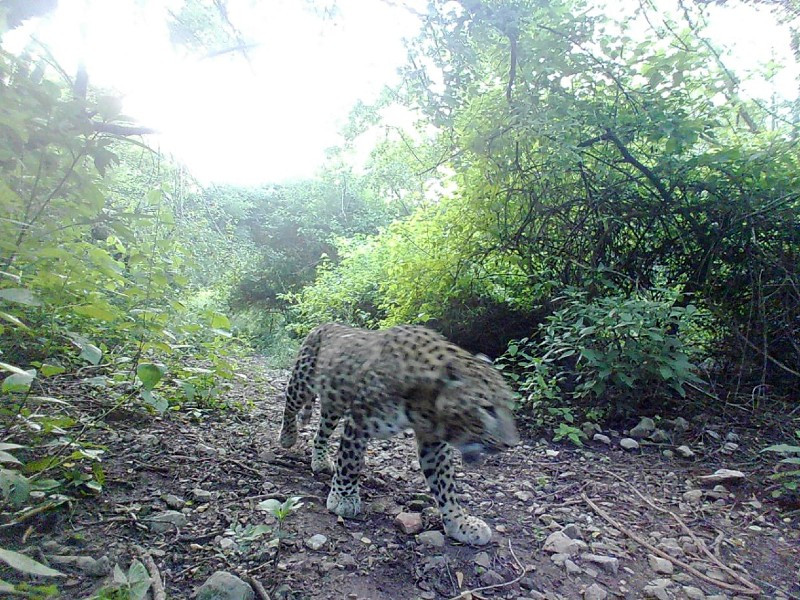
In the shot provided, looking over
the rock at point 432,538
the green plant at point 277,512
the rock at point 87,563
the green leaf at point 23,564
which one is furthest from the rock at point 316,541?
the green leaf at point 23,564

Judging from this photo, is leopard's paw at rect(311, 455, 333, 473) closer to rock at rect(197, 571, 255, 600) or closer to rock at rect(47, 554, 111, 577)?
rock at rect(197, 571, 255, 600)

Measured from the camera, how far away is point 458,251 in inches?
273

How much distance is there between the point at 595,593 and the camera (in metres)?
2.91

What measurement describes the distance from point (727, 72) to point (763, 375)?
333 cm

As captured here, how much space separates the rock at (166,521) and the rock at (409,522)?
132 cm

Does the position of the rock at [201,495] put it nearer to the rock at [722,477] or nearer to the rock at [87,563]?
the rock at [87,563]

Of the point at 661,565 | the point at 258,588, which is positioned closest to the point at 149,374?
the point at 258,588

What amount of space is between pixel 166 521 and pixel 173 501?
0.84 feet

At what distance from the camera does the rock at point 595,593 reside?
2889 mm

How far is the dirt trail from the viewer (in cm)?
284

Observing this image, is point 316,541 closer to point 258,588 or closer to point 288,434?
point 258,588

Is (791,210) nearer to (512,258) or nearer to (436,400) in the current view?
(512,258)

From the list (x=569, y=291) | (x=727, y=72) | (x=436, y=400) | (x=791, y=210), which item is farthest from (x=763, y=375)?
(x=436, y=400)

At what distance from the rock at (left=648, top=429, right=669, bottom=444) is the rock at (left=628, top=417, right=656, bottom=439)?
48mm
